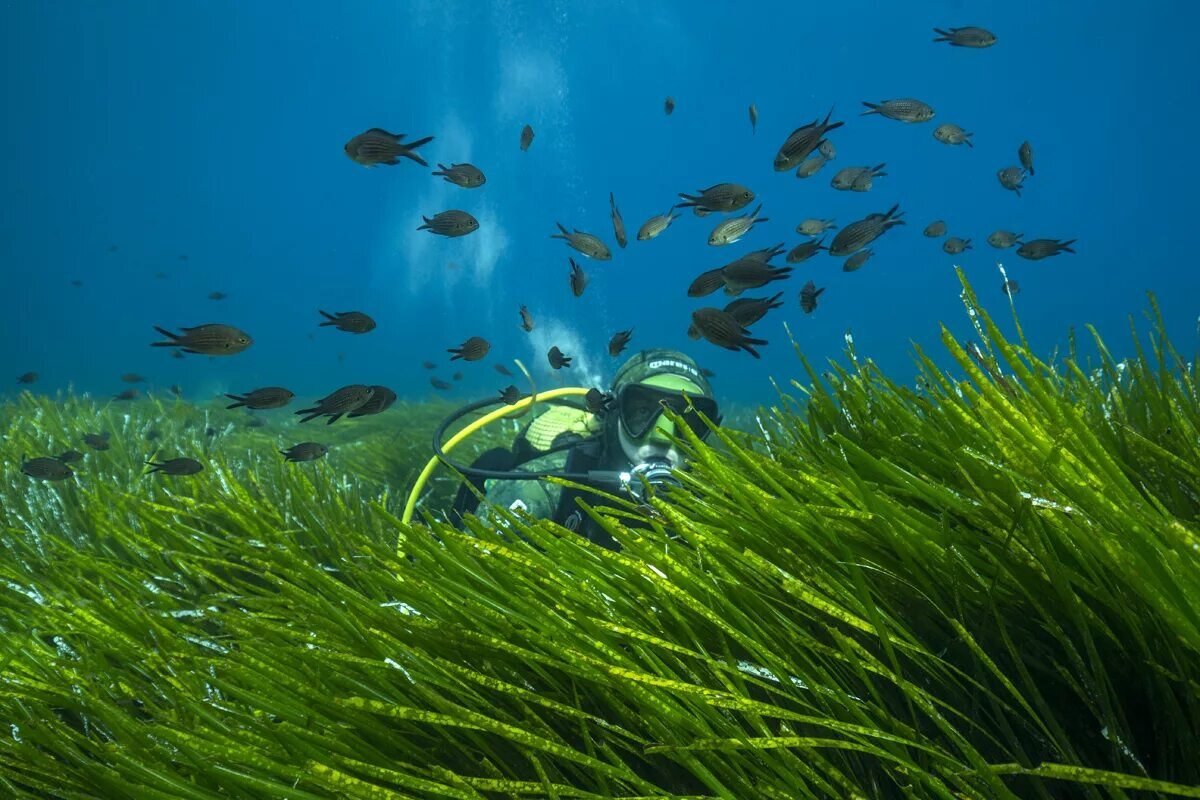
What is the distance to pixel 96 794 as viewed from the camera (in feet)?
3.59

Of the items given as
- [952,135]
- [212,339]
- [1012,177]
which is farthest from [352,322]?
[1012,177]

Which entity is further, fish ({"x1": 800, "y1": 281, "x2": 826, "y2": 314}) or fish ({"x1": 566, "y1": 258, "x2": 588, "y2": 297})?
fish ({"x1": 566, "y1": 258, "x2": 588, "y2": 297})

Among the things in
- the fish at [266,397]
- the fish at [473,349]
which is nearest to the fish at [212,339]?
the fish at [266,397]

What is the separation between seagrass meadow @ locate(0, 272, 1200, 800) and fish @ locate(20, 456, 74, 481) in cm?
307

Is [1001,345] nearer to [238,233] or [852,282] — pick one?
[852,282]

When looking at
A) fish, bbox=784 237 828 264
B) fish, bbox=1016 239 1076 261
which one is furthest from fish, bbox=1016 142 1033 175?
fish, bbox=784 237 828 264

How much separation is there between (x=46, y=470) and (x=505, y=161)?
151883 millimetres

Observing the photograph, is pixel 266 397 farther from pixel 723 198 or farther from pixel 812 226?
pixel 812 226

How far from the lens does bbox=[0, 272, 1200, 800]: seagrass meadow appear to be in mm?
813

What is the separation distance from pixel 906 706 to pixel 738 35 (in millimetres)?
135291

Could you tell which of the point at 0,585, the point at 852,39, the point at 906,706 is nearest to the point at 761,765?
the point at 906,706

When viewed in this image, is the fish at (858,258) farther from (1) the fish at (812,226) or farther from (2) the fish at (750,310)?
(2) the fish at (750,310)

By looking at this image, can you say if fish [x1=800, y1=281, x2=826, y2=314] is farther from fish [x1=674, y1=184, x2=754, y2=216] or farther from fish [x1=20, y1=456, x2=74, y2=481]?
fish [x1=20, y1=456, x2=74, y2=481]

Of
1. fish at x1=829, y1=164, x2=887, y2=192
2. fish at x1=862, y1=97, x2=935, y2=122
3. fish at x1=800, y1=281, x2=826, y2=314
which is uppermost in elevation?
fish at x1=862, y1=97, x2=935, y2=122
